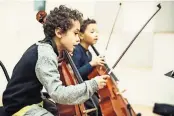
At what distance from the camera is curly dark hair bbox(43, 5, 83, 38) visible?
141cm

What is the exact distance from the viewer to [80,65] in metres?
2.04

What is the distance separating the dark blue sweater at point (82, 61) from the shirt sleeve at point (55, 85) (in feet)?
1.92

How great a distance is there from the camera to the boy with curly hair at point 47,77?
49.4 inches

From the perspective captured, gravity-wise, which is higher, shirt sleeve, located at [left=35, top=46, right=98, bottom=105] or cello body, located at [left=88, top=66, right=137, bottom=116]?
shirt sleeve, located at [left=35, top=46, right=98, bottom=105]

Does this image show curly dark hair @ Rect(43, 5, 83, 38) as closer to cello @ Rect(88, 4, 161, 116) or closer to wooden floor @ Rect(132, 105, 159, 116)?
cello @ Rect(88, 4, 161, 116)

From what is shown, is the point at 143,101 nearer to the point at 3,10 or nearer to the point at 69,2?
the point at 69,2

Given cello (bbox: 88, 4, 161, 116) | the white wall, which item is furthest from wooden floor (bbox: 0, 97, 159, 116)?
the white wall

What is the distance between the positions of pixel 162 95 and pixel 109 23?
829 millimetres

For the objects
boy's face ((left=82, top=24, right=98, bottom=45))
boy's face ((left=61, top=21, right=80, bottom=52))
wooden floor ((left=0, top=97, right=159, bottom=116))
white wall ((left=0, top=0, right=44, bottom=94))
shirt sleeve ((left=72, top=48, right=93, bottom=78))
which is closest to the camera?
boy's face ((left=61, top=21, right=80, bottom=52))

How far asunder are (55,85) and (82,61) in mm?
832

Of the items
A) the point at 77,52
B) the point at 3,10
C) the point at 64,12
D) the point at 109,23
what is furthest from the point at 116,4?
the point at 64,12

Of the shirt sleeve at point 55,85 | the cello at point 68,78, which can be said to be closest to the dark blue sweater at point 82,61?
the cello at point 68,78

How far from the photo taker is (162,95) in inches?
107

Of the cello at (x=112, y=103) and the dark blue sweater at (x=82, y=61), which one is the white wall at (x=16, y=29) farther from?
the cello at (x=112, y=103)
